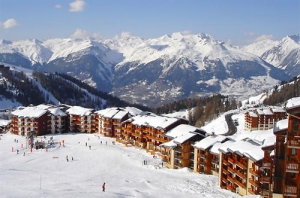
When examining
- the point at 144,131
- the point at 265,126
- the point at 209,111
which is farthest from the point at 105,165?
the point at 209,111

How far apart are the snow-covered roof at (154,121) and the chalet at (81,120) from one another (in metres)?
23.9

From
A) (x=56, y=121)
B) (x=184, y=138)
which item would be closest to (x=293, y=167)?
(x=184, y=138)

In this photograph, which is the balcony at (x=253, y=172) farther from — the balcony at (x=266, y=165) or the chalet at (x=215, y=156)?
the chalet at (x=215, y=156)

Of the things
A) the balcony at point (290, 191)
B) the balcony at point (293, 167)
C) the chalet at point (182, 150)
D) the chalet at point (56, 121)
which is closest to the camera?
the balcony at point (290, 191)

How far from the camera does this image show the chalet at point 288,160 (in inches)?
1431

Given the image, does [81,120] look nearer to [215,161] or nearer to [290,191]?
[215,161]

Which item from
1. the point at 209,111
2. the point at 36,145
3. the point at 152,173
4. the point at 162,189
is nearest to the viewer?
the point at 162,189

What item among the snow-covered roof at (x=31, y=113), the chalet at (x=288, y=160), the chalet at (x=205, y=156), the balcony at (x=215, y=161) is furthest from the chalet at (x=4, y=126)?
the chalet at (x=288, y=160)

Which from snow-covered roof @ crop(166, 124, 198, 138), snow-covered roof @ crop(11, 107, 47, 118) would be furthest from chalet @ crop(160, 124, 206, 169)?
snow-covered roof @ crop(11, 107, 47, 118)

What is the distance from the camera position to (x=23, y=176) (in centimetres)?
6306

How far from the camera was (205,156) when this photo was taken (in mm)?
74000

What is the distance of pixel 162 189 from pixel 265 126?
228 feet

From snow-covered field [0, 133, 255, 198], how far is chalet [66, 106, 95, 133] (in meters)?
25.0

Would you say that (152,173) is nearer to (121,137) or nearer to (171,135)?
(171,135)
